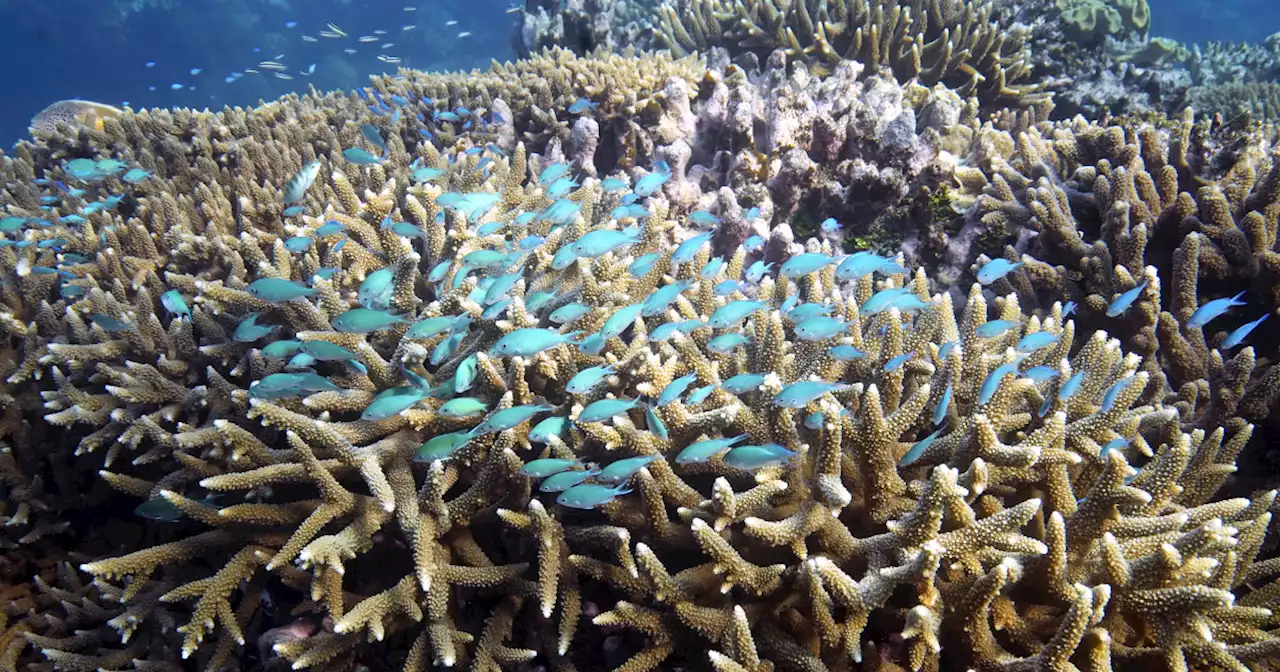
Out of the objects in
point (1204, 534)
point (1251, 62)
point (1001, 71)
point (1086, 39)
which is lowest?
point (1204, 534)

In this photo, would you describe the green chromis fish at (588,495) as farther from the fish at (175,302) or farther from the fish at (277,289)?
the fish at (175,302)

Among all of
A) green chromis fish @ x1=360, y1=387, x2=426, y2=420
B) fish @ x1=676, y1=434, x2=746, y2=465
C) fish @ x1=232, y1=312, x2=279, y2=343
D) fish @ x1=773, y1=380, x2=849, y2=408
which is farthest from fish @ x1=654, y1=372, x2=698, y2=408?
fish @ x1=232, y1=312, x2=279, y2=343

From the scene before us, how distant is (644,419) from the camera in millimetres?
2963

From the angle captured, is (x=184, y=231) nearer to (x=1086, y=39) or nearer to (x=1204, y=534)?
(x=1204, y=534)

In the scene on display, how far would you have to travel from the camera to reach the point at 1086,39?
30.9ft

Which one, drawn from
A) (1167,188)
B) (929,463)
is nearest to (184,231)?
(929,463)

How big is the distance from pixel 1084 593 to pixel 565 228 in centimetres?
332

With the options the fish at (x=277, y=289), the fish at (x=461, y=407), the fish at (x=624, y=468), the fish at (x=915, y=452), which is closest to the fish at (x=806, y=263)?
the fish at (x=915, y=452)

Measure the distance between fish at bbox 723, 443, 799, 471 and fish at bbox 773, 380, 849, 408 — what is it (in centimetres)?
25

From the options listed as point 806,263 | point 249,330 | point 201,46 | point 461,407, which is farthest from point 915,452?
point 201,46

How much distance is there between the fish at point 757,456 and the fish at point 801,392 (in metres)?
0.25

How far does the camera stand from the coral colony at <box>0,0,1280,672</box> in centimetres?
241

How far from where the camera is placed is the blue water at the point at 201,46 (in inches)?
1593

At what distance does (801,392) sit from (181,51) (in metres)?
55.1
